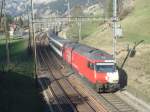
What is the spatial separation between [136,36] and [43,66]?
704 inches

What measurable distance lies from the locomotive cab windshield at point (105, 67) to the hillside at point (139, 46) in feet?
10.6

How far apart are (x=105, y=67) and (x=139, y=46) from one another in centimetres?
2245

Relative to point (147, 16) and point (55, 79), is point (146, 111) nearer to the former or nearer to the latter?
point (55, 79)

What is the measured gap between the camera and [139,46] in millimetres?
59500

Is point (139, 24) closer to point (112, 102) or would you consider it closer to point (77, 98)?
point (77, 98)

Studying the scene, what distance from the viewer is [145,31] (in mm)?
72000

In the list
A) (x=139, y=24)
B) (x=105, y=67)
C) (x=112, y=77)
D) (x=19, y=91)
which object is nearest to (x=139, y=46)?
(x=139, y=24)

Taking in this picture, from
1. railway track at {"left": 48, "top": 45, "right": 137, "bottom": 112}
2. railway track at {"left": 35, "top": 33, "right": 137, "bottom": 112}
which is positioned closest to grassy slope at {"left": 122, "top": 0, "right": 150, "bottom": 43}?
railway track at {"left": 35, "top": 33, "right": 137, "bottom": 112}

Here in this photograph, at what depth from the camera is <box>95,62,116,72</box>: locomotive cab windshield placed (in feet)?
124

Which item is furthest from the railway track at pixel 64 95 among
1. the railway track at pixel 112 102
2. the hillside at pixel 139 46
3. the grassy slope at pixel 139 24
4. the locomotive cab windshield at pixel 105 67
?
the grassy slope at pixel 139 24

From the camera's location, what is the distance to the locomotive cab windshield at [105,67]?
1492 inches

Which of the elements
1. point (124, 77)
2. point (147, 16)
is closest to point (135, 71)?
point (124, 77)

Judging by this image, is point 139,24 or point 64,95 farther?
point 139,24

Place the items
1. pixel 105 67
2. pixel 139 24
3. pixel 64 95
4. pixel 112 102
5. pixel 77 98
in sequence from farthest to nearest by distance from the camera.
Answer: pixel 139 24 → pixel 64 95 → pixel 105 67 → pixel 77 98 → pixel 112 102
